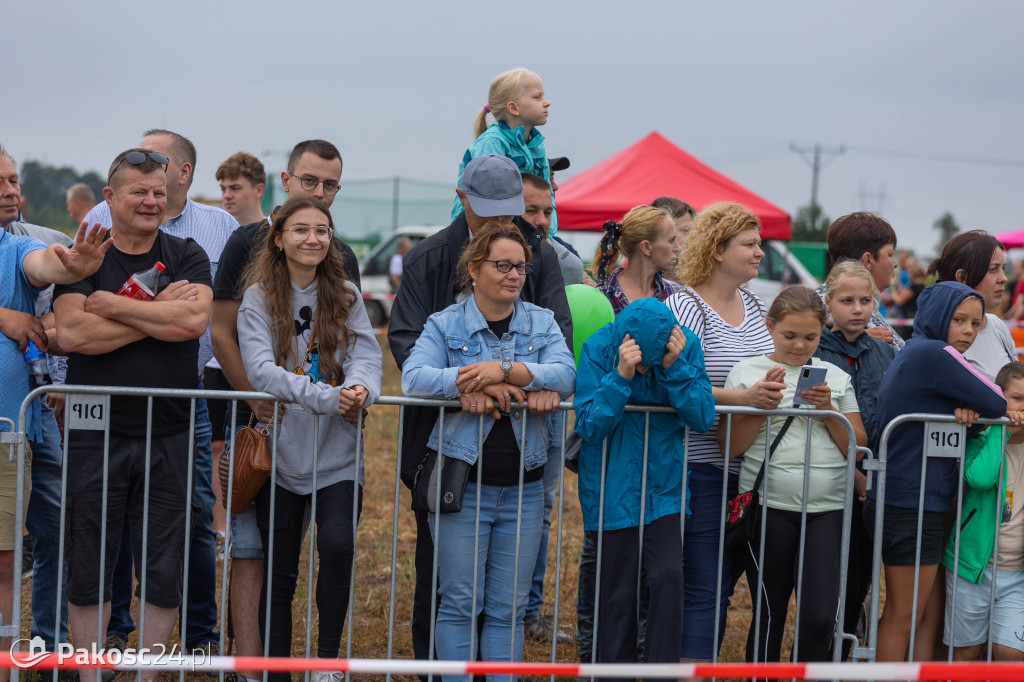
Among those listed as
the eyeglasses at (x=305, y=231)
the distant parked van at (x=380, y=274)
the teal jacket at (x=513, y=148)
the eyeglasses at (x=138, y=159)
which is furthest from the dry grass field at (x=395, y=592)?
the distant parked van at (x=380, y=274)

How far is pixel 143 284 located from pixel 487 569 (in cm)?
172

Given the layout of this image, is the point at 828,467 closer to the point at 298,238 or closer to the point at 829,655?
the point at 829,655

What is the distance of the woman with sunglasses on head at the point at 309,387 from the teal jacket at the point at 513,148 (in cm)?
103

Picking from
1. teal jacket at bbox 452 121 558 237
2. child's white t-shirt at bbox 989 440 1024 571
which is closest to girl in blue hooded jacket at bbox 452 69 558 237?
teal jacket at bbox 452 121 558 237

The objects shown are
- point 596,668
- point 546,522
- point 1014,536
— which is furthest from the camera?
point 546,522

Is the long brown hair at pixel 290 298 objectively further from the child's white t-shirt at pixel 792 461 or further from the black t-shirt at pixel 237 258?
the child's white t-shirt at pixel 792 461

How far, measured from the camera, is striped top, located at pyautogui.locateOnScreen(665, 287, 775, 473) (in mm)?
3881

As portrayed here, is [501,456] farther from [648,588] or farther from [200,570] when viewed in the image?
[200,570]

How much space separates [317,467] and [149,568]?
0.79 m

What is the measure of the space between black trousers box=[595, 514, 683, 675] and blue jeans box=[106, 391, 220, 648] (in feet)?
6.47

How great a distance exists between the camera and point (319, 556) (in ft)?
11.6

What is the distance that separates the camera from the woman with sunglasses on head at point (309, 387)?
3588 millimetres

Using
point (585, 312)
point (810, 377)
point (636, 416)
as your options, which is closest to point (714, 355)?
point (810, 377)

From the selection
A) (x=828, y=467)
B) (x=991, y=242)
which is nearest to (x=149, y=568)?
(x=828, y=467)
